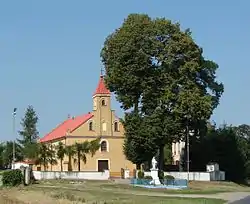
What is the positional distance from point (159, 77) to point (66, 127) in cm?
3438

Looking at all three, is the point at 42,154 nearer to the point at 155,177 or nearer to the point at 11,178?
the point at 155,177

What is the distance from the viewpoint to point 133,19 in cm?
7281

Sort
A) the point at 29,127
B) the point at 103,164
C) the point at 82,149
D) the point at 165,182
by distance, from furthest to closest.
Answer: the point at 29,127
the point at 103,164
the point at 82,149
the point at 165,182

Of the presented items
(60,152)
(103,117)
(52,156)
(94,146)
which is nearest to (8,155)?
(52,156)

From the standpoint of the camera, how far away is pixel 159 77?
7019cm

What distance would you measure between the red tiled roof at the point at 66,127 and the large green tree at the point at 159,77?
21.1 meters

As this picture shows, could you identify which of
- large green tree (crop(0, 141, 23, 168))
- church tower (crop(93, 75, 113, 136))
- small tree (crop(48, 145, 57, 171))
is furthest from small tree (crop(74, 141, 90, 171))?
large green tree (crop(0, 141, 23, 168))

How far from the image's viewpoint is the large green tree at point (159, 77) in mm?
68688

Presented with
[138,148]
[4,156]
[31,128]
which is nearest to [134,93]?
[138,148]

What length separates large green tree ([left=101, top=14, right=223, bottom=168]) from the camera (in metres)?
68.7

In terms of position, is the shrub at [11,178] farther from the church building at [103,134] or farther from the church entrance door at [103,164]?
the church entrance door at [103,164]

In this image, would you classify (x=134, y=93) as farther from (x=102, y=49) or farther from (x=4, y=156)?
(x=4, y=156)

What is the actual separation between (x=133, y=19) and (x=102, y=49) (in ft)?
17.7

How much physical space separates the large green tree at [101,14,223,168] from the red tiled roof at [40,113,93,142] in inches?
829
